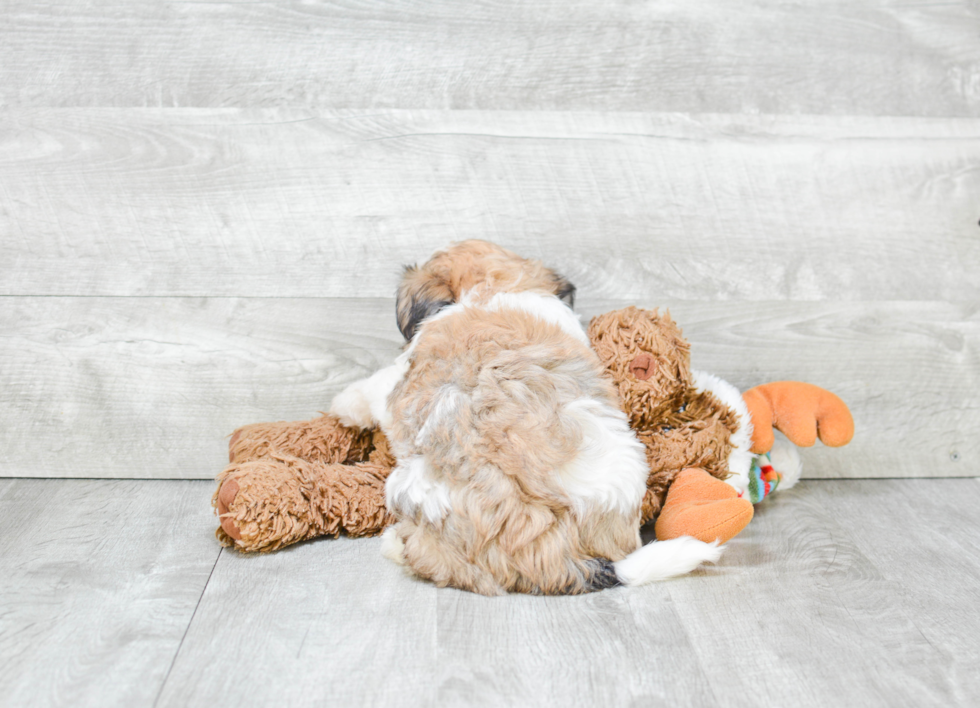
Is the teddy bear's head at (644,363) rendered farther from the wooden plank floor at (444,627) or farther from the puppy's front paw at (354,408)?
the puppy's front paw at (354,408)

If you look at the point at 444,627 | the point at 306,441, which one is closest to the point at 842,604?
the point at 444,627

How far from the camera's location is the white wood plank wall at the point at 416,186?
55.7 inches

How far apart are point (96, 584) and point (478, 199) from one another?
93 centimetres

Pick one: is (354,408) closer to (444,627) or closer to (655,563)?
(444,627)

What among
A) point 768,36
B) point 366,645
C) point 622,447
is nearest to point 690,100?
point 768,36

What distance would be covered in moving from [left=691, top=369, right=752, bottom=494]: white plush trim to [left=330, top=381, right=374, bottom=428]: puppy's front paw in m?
0.58

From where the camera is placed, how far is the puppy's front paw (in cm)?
135

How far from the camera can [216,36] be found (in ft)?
4.61

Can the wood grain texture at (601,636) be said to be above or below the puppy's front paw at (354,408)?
below

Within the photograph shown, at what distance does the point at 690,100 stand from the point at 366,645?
3.79 feet

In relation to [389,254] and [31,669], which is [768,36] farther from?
[31,669]

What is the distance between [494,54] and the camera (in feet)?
4.71

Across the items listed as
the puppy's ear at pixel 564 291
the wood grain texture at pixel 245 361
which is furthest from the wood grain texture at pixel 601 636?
the puppy's ear at pixel 564 291

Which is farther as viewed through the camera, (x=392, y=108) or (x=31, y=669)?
(x=392, y=108)
